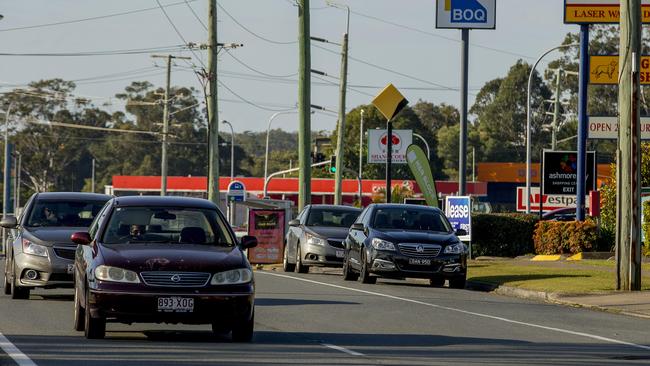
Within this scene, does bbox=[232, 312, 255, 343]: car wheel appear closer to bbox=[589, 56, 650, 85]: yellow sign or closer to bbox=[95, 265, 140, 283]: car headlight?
bbox=[95, 265, 140, 283]: car headlight

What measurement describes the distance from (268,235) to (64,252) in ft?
56.9

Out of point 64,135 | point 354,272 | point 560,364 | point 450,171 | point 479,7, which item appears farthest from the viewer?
point 450,171

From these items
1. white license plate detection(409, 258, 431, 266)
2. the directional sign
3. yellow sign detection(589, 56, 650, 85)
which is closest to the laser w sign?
the directional sign

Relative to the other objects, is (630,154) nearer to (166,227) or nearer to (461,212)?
(166,227)

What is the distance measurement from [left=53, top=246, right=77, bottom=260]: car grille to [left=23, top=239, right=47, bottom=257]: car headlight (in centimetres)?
19

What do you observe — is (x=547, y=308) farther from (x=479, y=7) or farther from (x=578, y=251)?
(x=479, y=7)

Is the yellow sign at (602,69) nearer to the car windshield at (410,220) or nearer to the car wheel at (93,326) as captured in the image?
the car windshield at (410,220)

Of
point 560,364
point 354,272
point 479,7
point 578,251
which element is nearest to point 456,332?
point 560,364

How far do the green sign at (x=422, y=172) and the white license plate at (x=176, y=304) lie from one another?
81.9ft

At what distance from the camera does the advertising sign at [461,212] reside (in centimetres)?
3481

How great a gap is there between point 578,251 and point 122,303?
77.3 ft

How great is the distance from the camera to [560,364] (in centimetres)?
1334

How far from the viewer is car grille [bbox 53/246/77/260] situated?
790 inches

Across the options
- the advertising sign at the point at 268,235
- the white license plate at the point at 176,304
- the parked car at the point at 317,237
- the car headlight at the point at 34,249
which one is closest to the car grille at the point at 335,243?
the parked car at the point at 317,237
